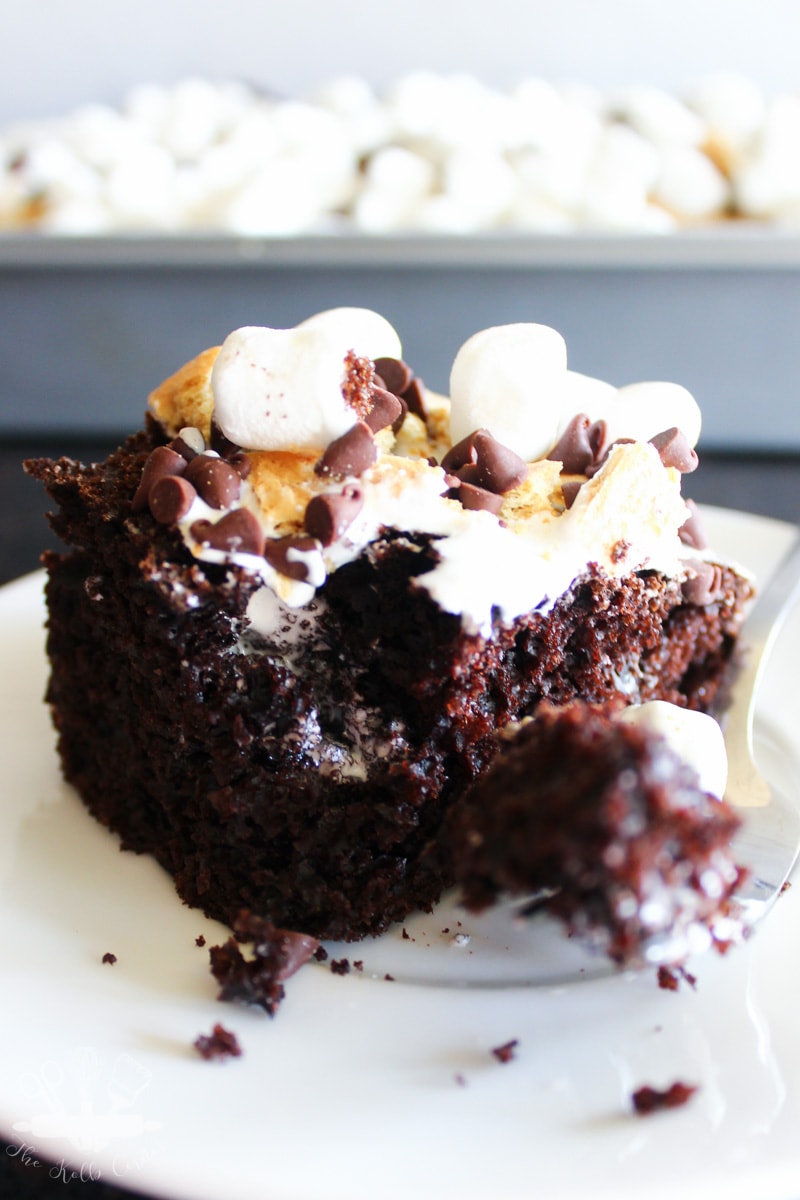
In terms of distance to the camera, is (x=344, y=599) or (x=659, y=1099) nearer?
(x=659, y=1099)

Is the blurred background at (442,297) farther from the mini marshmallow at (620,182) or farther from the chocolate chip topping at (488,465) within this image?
the chocolate chip topping at (488,465)

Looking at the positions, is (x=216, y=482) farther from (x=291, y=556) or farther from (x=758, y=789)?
(x=758, y=789)

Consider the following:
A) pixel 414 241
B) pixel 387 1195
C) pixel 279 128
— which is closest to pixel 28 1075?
pixel 387 1195

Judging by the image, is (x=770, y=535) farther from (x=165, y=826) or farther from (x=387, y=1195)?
(x=387, y=1195)

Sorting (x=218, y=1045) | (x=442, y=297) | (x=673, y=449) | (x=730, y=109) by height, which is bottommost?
(x=218, y=1045)

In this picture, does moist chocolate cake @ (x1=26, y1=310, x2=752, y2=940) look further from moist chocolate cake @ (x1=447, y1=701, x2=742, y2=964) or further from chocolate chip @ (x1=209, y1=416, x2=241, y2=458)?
moist chocolate cake @ (x1=447, y1=701, x2=742, y2=964)

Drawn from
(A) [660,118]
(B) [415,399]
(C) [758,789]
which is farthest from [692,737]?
(A) [660,118]

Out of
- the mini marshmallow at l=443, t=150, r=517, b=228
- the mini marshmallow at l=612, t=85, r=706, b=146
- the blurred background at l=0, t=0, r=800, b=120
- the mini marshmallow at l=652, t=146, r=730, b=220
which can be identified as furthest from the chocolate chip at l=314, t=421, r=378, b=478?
the blurred background at l=0, t=0, r=800, b=120

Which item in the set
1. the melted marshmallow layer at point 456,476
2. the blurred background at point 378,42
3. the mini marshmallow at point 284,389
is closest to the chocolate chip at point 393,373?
the melted marshmallow layer at point 456,476
